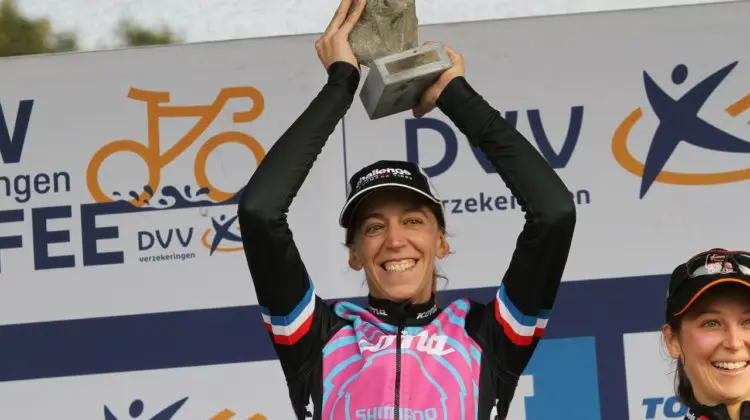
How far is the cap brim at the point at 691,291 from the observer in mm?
2295

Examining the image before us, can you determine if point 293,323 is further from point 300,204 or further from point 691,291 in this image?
point 300,204

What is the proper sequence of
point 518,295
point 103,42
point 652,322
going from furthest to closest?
point 103,42
point 652,322
point 518,295

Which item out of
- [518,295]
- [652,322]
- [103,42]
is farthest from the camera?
[103,42]

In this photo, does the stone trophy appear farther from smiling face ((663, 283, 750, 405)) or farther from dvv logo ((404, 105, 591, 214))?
dvv logo ((404, 105, 591, 214))

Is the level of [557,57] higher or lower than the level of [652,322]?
higher

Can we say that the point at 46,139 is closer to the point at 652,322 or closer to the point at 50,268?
the point at 50,268

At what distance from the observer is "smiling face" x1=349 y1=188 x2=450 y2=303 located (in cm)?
249

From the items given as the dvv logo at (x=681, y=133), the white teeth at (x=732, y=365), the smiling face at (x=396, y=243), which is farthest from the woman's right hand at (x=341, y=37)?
the dvv logo at (x=681, y=133)

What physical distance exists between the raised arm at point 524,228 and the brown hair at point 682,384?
0.70ft

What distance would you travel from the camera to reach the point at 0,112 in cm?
378

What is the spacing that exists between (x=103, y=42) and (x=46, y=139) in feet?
1.36

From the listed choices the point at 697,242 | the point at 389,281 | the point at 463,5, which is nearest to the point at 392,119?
the point at 463,5

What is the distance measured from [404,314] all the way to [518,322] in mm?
208

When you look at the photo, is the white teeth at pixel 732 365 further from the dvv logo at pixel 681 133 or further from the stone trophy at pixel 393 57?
the dvv logo at pixel 681 133
